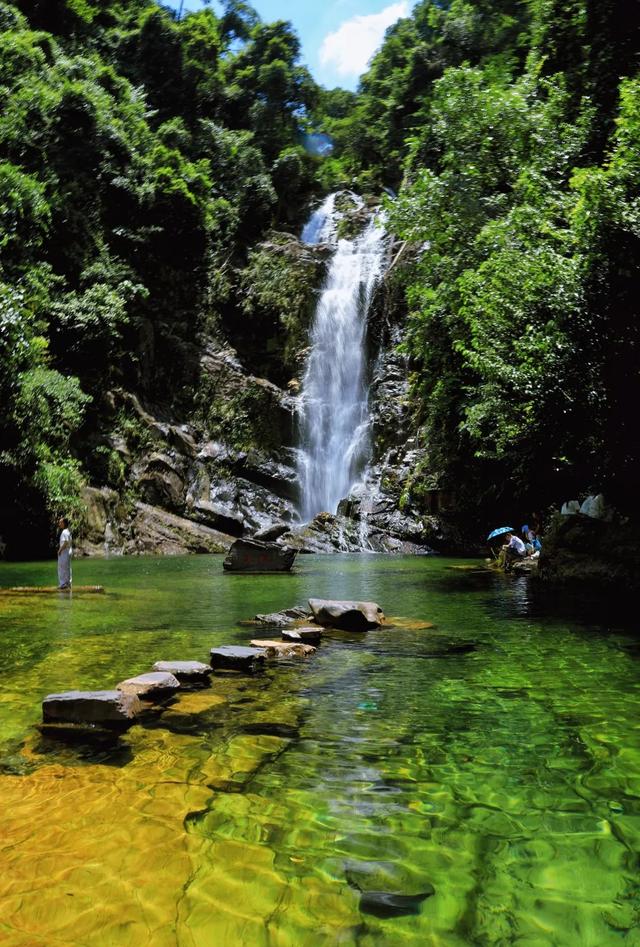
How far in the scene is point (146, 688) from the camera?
189 inches

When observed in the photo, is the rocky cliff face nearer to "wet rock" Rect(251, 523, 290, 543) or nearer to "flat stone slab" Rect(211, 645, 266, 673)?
"wet rock" Rect(251, 523, 290, 543)

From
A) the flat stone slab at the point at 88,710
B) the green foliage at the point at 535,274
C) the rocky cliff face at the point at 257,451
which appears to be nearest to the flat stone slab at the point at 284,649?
the flat stone slab at the point at 88,710

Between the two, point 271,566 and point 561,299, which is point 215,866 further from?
point 271,566

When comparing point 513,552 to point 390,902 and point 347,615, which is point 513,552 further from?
point 390,902

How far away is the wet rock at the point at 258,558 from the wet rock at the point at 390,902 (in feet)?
50.3

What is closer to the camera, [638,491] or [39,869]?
[39,869]

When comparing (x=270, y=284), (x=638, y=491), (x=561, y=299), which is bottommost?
(x=638, y=491)

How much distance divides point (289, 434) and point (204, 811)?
3065 centimetres

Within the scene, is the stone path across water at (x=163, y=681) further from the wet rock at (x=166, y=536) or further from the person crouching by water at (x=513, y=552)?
the wet rock at (x=166, y=536)

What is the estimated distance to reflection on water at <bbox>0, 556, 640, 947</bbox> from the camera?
7.53 ft

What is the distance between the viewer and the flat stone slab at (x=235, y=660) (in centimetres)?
593

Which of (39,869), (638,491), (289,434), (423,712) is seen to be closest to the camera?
(39,869)

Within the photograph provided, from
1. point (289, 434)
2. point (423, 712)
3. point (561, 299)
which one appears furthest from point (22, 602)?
point (289, 434)

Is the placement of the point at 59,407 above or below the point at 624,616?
above
